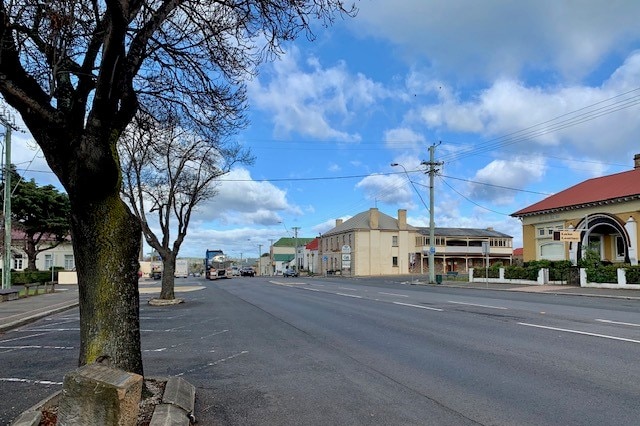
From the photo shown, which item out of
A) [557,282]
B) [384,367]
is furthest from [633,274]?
[384,367]

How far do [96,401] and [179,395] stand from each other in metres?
1.47

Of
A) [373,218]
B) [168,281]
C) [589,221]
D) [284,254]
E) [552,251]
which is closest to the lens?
[168,281]

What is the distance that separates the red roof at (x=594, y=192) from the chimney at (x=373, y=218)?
29.3 meters

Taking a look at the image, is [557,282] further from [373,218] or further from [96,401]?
[373,218]

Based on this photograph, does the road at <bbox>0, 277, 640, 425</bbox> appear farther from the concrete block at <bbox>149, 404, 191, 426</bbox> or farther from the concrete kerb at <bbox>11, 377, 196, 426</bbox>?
the concrete block at <bbox>149, 404, 191, 426</bbox>

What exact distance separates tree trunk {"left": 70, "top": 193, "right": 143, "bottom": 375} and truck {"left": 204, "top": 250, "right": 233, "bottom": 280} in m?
62.2

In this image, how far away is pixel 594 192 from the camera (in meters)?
40.9

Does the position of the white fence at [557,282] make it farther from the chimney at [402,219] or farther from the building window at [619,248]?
the chimney at [402,219]

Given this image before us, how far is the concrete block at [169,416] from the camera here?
16.1ft

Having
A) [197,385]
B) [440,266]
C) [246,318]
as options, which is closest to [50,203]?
[246,318]

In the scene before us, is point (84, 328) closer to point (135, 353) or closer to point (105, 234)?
point (135, 353)

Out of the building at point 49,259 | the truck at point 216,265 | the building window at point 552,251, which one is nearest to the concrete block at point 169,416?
the building window at point 552,251

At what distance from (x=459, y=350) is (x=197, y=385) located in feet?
16.1

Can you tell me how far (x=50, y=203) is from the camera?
42.6m
